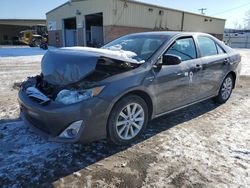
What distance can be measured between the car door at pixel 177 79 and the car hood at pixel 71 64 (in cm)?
58

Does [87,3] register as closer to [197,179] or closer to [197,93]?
[197,93]

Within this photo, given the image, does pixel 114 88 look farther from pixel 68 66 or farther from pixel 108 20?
pixel 108 20

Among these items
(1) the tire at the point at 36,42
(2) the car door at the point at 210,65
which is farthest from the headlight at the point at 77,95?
(1) the tire at the point at 36,42

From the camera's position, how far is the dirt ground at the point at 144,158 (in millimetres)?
2721

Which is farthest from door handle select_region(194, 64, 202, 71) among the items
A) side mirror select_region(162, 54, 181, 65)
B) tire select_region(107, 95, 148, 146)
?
tire select_region(107, 95, 148, 146)

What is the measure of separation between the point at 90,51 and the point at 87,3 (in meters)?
20.4

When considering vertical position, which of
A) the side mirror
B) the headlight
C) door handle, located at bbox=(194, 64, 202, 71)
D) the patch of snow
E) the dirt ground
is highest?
the side mirror

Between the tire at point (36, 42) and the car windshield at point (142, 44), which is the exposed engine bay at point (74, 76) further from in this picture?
the tire at point (36, 42)

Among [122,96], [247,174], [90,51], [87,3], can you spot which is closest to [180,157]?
[247,174]

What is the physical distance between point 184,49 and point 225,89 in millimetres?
1855

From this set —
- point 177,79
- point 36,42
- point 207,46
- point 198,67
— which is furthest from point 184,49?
point 36,42

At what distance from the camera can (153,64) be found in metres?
3.70

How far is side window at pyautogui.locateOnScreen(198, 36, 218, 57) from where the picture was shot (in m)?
4.77

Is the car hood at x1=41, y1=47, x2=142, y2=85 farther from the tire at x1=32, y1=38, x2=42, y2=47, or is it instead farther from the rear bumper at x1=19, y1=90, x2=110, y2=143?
the tire at x1=32, y1=38, x2=42, y2=47
